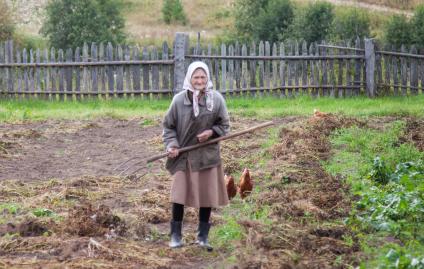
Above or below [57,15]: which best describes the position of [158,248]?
below

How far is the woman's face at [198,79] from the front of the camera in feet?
21.2

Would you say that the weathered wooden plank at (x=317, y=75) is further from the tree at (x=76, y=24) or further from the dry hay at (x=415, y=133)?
the tree at (x=76, y=24)

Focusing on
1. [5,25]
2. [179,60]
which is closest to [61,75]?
[179,60]

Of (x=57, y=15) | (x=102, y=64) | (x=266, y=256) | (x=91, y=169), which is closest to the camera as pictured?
(x=266, y=256)

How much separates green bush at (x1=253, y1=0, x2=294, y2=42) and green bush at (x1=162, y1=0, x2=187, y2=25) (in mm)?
11321

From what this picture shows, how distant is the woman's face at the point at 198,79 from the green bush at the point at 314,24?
55.2 ft

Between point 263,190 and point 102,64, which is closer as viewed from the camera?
point 263,190

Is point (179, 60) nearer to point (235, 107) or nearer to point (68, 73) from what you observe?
point (235, 107)

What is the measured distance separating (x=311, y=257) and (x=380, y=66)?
1284 centimetres

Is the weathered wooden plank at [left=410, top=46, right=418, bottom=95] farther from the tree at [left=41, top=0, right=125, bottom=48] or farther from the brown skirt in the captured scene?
the brown skirt

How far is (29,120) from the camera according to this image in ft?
49.9

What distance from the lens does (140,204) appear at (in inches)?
317

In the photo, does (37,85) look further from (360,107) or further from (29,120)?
(360,107)

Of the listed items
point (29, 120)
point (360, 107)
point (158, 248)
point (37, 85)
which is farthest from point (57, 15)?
point (158, 248)
